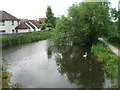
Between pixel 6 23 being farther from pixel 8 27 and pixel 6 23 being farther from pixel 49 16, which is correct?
pixel 49 16

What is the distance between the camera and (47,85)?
33.2 feet

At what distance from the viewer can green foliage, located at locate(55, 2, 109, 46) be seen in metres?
22.2

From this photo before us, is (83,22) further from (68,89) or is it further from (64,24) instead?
(68,89)

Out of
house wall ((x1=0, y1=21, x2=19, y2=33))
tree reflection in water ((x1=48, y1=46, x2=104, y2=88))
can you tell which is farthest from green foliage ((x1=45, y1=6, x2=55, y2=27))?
tree reflection in water ((x1=48, y1=46, x2=104, y2=88))

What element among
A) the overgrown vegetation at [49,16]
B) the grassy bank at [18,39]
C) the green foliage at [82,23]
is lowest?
the grassy bank at [18,39]

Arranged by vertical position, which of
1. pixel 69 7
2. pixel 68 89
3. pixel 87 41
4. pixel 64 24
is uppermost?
pixel 69 7

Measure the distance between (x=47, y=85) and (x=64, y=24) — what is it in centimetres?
1432

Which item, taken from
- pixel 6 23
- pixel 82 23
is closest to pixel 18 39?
pixel 6 23

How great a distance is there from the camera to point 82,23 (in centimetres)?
2288

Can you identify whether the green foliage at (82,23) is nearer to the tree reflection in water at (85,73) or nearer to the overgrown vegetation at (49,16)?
the tree reflection in water at (85,73)

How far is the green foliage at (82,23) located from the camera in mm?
22234

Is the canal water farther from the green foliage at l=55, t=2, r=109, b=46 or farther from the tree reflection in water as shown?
the green foliage at l=55, t=2, r=109, b=46

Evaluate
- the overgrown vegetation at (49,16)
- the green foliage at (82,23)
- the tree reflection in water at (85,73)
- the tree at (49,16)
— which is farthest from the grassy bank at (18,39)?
the tree at (49,16)

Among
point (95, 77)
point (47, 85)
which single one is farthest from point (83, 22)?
point (47, 85)
